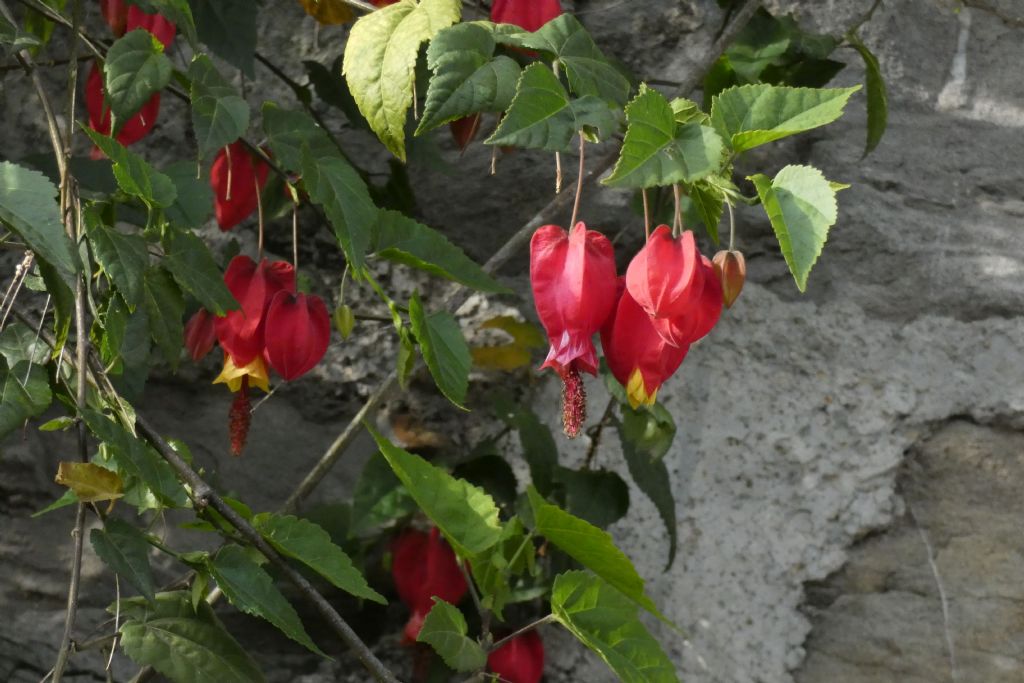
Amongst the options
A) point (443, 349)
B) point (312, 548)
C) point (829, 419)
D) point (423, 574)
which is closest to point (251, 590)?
point (312, 548)

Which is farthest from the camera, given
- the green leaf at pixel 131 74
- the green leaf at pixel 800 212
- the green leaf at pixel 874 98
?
the green leaf at pixel 874 98

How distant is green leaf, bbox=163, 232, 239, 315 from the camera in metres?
0.72

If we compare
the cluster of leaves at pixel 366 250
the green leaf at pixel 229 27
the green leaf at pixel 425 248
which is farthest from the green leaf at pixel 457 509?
the green leaf at pixel 229 27

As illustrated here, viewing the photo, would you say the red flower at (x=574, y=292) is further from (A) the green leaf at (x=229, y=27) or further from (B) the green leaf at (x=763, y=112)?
(A) the green leaf at (x=229, y=27)

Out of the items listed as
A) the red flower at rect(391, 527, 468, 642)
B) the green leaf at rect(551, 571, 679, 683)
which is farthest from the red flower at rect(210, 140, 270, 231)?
the green leaf at rect(551, 571, 679, 683)

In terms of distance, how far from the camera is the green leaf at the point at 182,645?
27.4 inches

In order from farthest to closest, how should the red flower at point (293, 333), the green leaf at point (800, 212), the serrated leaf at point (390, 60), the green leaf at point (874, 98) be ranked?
the green leaf at point (874, 98), the red flower at point (293, 333), the serrated leaf at point (390, 60), the green leaf at point (800, 212)

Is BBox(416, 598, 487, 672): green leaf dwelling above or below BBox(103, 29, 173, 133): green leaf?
below

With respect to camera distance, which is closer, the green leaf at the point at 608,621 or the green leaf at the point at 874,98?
the green leaf at the point at 608,621

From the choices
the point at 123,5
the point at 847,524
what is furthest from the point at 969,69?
the point at 123,5

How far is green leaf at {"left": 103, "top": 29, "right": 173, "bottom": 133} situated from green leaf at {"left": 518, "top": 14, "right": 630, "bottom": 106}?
0.23 meters

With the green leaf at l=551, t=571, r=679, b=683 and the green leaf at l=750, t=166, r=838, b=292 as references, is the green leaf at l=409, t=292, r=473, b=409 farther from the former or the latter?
the green leaf at l=750, t=166, r=838, b=292

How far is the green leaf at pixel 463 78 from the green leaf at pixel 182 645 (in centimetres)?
32

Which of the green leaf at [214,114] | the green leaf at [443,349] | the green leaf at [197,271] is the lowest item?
the green leaf at [443,349]
